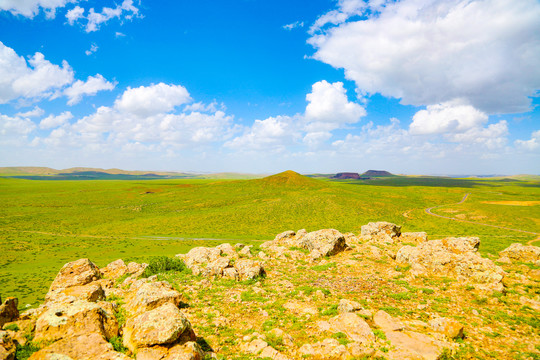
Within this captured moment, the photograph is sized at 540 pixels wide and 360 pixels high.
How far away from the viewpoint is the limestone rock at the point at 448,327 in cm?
1452

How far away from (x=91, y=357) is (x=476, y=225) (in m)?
96.1

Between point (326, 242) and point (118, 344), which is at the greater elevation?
point (118, 344)

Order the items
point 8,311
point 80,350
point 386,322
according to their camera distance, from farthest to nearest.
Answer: point 386,322
point 8,311
point 80,350

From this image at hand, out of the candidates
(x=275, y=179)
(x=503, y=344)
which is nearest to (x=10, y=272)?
(x=503, y=344)

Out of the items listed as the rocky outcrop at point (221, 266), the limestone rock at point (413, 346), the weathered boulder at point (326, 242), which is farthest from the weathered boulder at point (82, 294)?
the weathered boulder at point (326, 242)

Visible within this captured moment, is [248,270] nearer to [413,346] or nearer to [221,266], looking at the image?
[221,266]

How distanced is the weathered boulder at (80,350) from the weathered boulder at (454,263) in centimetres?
2705

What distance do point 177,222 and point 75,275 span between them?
64.4 metres

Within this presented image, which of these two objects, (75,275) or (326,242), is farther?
(326,242)

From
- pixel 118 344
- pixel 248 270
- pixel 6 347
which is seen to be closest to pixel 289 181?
pixel 248 270

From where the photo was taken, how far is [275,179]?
16912 centimetres

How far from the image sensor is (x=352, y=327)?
1513 cm

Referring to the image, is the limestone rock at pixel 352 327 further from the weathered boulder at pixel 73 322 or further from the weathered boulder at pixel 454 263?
the weathered boulder at pixel 454 263

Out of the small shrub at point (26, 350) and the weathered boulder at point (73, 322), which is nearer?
the small shrub at point (26, 350)
